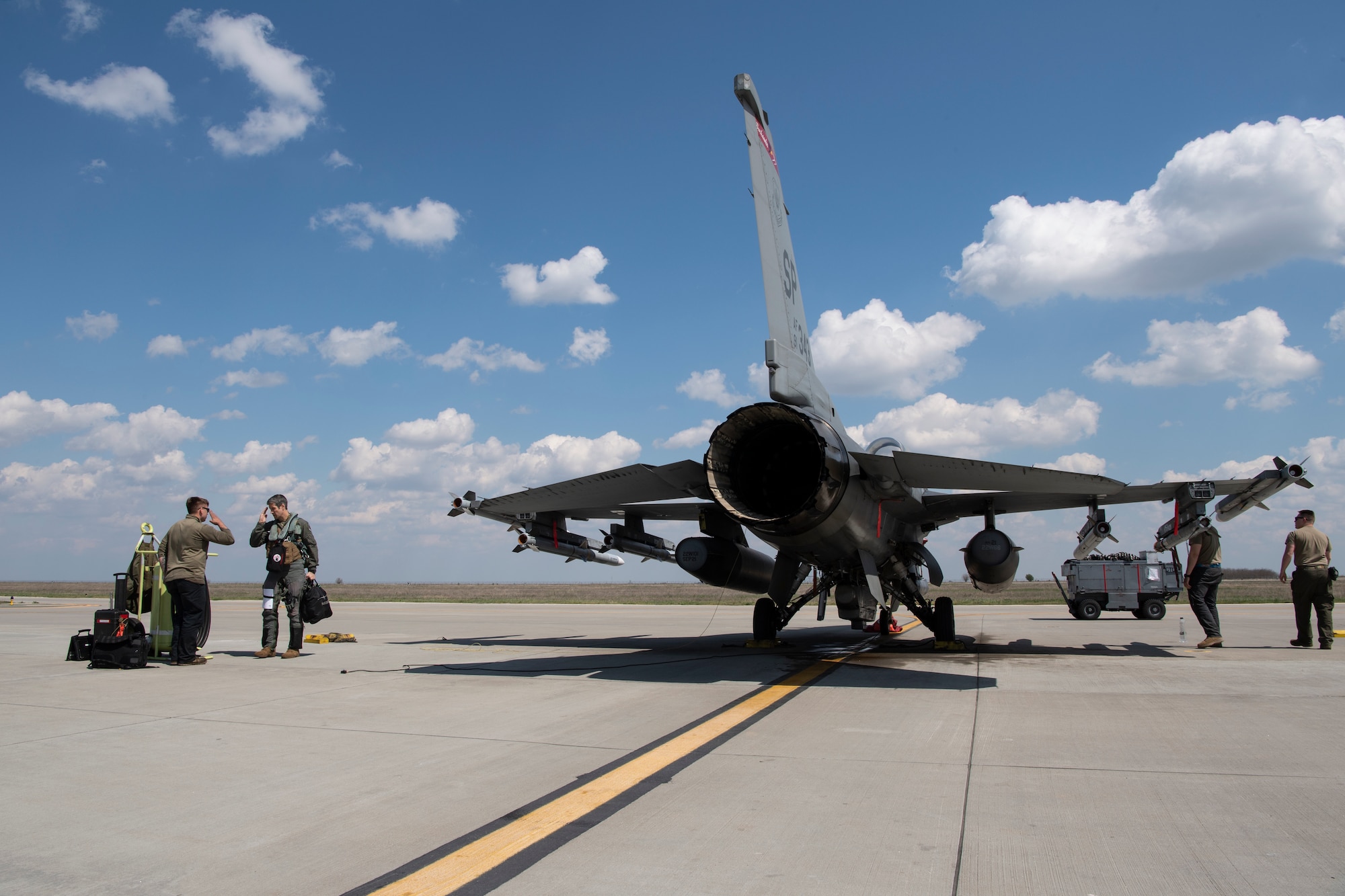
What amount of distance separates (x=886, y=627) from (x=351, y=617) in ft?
45.7

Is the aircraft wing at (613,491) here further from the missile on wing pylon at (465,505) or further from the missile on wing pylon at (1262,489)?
the missile on wing pylon at (1262,489)

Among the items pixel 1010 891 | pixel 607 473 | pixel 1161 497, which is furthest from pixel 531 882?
pixel 1161 497

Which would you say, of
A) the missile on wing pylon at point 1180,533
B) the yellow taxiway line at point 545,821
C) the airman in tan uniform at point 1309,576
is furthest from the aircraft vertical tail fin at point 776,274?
the airman in tan uniform at point 1309,576

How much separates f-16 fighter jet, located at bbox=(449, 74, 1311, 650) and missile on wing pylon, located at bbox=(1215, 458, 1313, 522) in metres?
0.02

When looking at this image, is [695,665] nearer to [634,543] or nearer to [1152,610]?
[634,543]

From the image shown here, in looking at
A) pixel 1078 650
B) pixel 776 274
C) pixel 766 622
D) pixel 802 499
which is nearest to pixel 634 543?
pixel 766 622

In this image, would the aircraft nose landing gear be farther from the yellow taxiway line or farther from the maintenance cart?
the maintenance cart

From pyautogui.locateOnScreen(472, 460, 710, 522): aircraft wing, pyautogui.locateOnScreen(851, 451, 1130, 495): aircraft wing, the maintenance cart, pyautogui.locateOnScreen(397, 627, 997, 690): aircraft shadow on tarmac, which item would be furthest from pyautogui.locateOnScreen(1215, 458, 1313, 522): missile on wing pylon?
the maintenance cart

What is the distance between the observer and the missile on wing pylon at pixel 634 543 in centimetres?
1238

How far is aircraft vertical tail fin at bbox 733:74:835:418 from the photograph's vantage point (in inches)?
306

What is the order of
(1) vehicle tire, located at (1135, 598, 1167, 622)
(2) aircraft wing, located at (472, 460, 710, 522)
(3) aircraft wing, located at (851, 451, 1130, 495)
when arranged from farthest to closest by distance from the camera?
1. (1) vehicle tire, located at (1135, 598, 1167, 622)
2. (2) aircraft wing, located at (472, 460, 710, 522)
3. (3) aircraft wing, located at (851, 451, 1130, 495)

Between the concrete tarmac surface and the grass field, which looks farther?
the grass field

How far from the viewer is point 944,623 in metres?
11.1

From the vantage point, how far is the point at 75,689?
22.5ft
